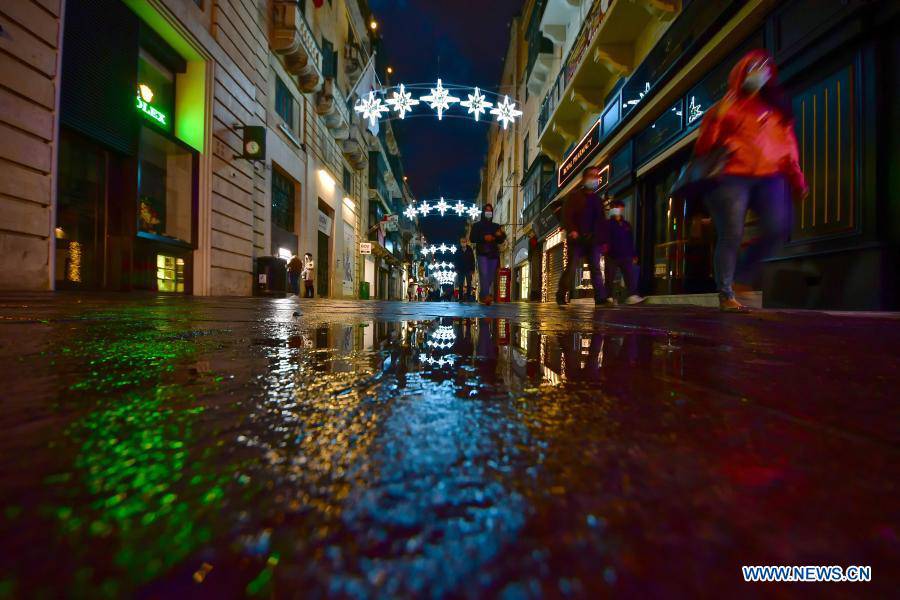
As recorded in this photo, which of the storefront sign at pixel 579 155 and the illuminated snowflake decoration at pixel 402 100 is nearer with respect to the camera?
the storefront sign at pixel 579 155

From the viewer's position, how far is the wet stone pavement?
8.8 inches

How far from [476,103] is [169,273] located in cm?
971

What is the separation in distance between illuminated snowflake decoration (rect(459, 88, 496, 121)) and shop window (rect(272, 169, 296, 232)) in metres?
6.34

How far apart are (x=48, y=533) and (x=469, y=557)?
23cm

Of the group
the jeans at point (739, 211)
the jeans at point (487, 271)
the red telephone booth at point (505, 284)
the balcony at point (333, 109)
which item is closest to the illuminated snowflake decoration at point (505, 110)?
the jeans at point (487, 271)

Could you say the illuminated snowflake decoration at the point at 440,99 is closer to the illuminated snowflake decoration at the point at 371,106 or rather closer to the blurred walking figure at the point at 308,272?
the illuminated snowflake decoration at the point at 371,106

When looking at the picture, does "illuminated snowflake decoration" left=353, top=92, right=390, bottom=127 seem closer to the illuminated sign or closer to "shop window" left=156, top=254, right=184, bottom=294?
the illuminated sign

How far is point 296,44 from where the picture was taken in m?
13.4

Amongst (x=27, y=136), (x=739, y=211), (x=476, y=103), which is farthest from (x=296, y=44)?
(x=739, y=211)

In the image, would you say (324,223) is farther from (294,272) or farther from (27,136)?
(27,136)

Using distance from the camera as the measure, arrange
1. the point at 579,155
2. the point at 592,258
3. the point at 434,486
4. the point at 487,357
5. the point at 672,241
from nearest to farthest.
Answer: the point at 434,486
the point at 487,357
the point at 592,258
the point at 672,241
the point at 579,155

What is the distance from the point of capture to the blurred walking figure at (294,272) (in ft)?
46.0

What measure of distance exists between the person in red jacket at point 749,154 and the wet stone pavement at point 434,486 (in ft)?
11.0

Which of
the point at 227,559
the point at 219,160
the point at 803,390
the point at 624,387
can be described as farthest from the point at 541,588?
the point at 219,160
